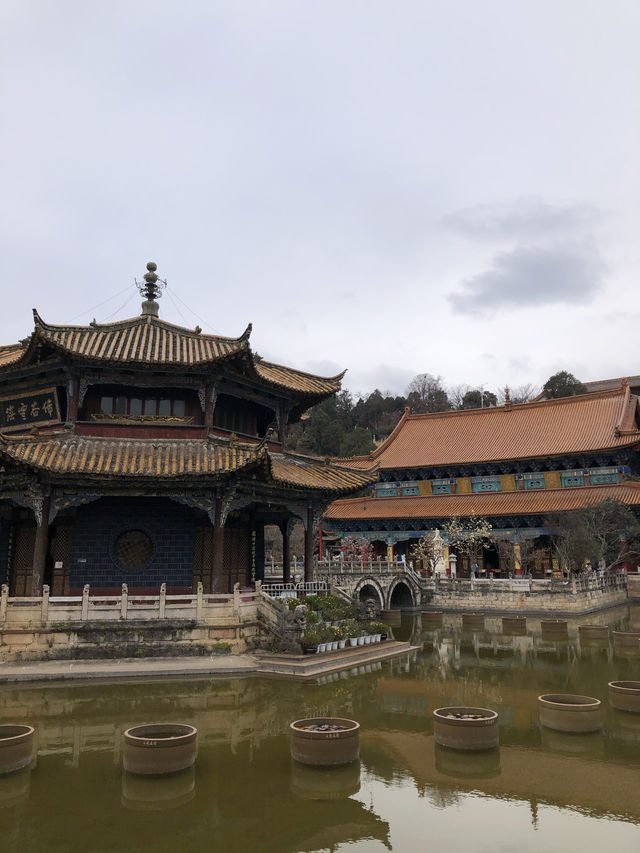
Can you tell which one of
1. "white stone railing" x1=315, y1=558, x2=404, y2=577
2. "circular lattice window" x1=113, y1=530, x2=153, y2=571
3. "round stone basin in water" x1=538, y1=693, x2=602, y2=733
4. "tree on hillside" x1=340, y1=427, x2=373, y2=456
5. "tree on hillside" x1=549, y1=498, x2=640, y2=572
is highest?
"tree on hillside" x1=340, y1=427, x2=373, y2=456

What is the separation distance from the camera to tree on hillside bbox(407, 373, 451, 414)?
114 metres

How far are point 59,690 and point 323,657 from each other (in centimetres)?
712

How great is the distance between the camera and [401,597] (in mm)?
38062

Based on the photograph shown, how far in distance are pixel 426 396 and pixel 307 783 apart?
370 feet

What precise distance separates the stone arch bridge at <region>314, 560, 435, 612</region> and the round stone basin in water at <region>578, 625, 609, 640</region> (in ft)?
32.9

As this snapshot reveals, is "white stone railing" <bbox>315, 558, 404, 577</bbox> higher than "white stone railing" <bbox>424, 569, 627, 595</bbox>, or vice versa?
"white stone railing" <bbox>315, 558, 404, 577</bbox>

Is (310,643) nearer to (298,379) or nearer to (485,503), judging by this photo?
(298,379)

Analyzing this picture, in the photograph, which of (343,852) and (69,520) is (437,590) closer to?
(69,520)

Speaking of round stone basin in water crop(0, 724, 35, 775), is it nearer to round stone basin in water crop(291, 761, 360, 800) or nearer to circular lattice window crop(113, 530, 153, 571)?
round stone basin in water crop(291, 761, 360, 800)

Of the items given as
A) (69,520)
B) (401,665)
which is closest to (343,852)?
(401,665)

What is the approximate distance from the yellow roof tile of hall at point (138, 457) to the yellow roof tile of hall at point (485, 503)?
2237cm

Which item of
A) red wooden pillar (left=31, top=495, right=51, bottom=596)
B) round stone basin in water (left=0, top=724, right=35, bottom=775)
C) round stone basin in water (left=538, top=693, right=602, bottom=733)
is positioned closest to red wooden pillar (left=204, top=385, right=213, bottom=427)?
red wooden pillar (left=31, top=495, right=51, bottom=596)

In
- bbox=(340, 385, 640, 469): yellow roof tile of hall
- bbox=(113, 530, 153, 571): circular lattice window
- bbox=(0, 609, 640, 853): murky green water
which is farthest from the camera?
bbox=(340, 385, 640, 469): yellow roof tile of hall

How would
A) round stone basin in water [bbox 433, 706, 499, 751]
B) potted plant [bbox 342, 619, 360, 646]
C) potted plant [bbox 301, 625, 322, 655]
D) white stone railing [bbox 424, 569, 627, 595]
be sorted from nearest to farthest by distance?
round stone basin in water [bbox 433, 706, 499, 751], potted plant [bbox 301, 625, 322, 655], potted plant [bbox 342, 619, 360, 646], white stone railing [bbox 424, 569, 627, 595]
